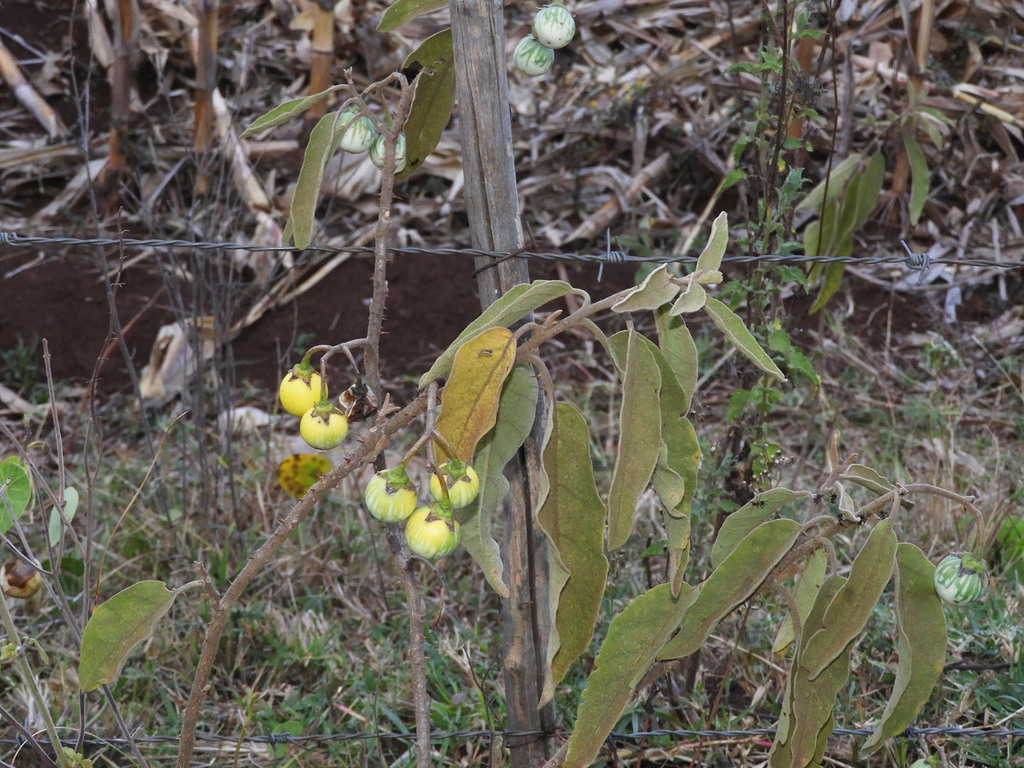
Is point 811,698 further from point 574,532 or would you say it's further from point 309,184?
point 309,184

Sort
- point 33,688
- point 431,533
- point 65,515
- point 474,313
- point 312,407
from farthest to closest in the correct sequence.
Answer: point 474,313
point 65,515
point 33,688
point 312,407
point 431,533

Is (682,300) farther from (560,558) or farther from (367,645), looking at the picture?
(367,645)

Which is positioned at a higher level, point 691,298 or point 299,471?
point 691,298

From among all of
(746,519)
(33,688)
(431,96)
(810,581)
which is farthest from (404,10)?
(33,688)

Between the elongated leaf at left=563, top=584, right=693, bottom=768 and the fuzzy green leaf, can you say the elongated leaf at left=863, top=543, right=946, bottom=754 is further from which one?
the elongated leaf at left=563, top=584, right=693, bottom=768

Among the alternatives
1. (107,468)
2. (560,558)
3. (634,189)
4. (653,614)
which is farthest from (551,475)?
(634,189)

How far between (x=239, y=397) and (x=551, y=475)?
2.54 m

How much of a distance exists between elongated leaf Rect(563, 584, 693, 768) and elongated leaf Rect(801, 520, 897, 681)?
0.17 metres

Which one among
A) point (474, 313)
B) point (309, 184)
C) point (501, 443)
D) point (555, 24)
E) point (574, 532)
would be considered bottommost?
point (474, 313)

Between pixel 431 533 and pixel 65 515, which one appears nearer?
pixel 431 533

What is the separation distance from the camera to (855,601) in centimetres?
129

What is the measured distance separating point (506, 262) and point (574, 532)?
41 centimetres

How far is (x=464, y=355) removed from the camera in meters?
1.15

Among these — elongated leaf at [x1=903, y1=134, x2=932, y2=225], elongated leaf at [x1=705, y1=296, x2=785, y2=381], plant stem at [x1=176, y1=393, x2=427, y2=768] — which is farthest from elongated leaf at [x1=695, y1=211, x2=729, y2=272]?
elongated leaf at [x1=903, y1=134, x2=932, y2=225]
